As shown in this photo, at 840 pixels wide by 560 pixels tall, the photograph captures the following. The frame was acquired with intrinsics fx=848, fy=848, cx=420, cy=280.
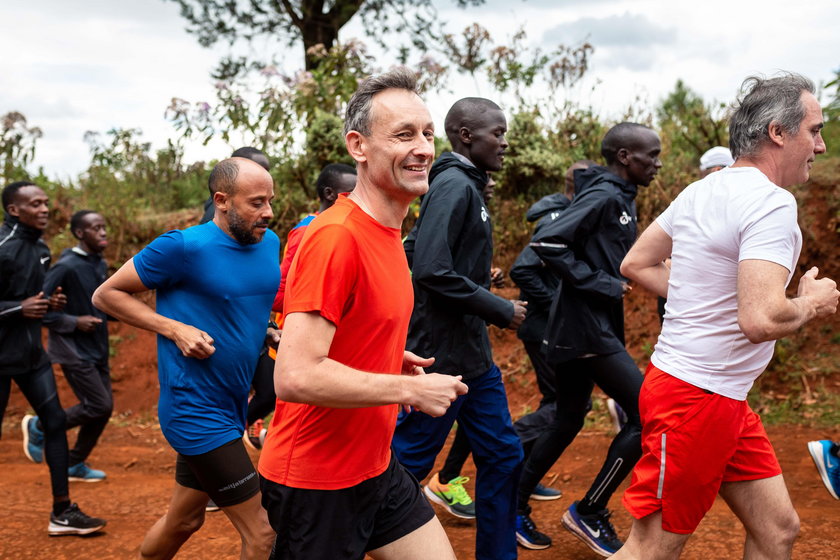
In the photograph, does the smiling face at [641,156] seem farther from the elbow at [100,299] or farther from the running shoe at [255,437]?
the running shoe at [255,437]

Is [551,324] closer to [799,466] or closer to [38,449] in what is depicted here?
[799,466]

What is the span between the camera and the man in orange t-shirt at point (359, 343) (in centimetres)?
246

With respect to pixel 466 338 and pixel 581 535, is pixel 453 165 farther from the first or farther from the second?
pixel 581 535

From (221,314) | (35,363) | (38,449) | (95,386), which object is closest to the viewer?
(221,314)

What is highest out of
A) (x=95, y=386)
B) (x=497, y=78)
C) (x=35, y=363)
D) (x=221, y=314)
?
(x=497, y=78)

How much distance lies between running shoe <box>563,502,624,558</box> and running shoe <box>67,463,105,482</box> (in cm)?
418

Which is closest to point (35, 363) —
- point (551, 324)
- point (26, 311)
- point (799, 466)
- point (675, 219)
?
point (26, 311)

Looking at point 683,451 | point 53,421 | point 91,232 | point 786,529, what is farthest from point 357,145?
point 91,232

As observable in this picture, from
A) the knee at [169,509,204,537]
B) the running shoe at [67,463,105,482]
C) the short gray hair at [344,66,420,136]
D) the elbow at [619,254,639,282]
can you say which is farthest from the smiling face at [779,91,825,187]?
the running shoe at [67,463,105,482]

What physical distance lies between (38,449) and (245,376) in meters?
4.61

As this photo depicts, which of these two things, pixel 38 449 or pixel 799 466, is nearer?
pixel 799 466

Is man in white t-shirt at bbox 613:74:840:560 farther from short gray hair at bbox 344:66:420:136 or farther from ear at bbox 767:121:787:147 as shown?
short gray hair at bbox 344:66:420:136

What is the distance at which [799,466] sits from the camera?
6.26 m

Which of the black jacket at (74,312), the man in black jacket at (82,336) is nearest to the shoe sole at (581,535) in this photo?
the man in black jacket at (82,336)
